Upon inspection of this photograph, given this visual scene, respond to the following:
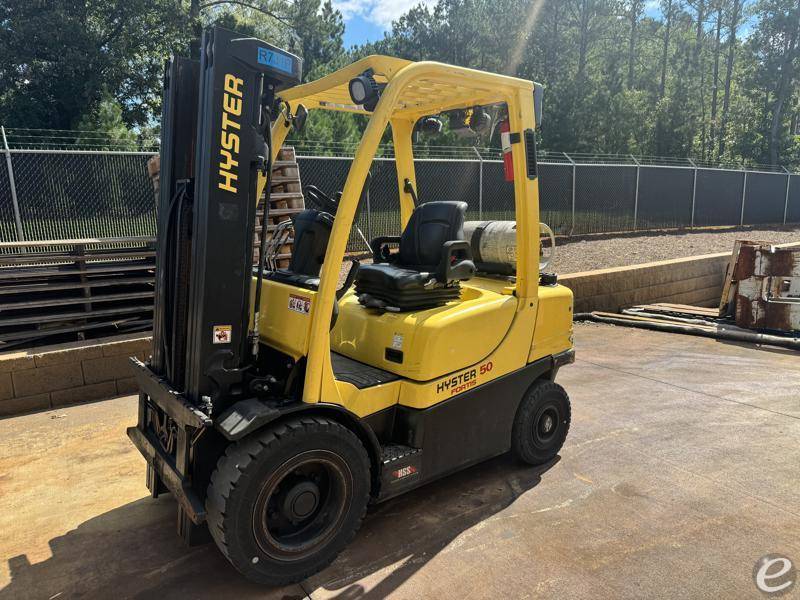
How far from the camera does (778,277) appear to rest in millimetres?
8102

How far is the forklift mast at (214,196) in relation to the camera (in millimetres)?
2832

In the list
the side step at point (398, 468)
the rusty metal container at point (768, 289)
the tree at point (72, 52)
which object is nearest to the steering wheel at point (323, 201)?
the side step at point (398, 468)

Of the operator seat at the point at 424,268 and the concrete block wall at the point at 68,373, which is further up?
the operator seat at the point at 424,268

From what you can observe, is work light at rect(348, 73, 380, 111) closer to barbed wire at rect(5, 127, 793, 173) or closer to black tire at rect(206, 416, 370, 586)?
black tire at rect(206, 416, 370, 586)

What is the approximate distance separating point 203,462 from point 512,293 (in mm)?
2242

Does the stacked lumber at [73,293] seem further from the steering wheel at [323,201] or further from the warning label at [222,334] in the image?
the warning label at [222,334]

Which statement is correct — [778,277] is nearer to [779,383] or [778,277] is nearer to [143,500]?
[779,383]

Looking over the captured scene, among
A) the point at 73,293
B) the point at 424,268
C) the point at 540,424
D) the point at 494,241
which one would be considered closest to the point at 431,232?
→ the point at 424,268

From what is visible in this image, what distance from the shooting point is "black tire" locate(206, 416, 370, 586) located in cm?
270

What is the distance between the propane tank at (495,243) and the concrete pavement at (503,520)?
1.49m

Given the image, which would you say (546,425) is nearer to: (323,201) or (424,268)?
(424,268)

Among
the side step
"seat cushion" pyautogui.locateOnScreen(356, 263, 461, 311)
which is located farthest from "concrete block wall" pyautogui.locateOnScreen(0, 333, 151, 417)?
the side step

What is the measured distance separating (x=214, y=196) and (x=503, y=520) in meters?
2.50

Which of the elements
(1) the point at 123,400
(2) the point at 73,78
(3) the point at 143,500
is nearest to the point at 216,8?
(2) the point at 73,78
